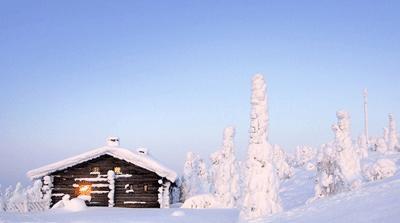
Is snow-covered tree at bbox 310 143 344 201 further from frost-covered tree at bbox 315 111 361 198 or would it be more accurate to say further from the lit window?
the lit window

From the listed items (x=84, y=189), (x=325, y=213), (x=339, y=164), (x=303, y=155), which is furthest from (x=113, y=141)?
(x=303, y=155)

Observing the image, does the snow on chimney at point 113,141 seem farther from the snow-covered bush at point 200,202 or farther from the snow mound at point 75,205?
→ the snow-covered bush at point 200,202

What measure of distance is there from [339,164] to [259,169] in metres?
17.7

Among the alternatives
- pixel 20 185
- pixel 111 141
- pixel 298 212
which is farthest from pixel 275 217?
pixel 20 185

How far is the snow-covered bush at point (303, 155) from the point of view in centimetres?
8935

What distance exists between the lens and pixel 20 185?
53281 mm

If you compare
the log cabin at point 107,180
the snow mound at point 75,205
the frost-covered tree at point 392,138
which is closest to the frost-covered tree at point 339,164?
the log cabin at point 107,180

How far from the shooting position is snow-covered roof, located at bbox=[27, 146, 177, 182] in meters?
30.3

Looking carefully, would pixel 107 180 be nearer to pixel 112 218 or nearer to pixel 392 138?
pixel 112 218

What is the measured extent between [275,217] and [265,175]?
3.56m

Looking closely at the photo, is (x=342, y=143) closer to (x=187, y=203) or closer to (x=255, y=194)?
(x=187, y=203)

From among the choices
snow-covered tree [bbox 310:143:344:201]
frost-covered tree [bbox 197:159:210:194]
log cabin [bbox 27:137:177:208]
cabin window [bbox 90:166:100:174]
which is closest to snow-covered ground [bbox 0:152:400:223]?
log cabin [bbox 27:137:177:208]

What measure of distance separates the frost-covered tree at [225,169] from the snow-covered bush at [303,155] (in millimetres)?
49900

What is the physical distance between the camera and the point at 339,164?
37.1 metres
